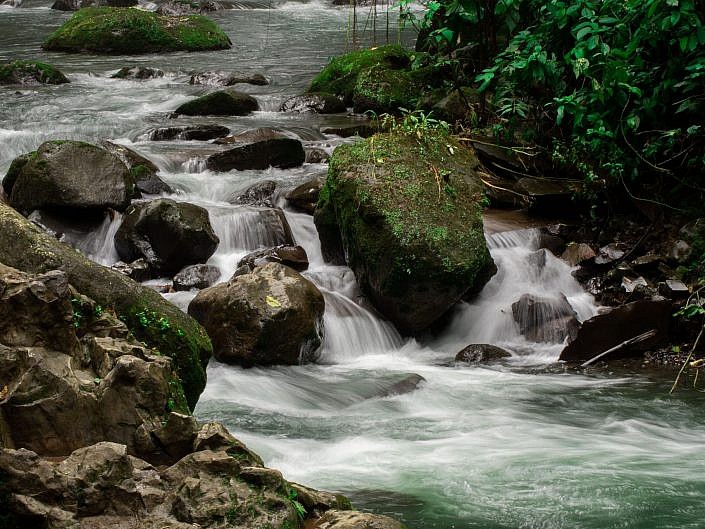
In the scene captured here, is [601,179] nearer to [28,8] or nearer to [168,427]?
[168,427]

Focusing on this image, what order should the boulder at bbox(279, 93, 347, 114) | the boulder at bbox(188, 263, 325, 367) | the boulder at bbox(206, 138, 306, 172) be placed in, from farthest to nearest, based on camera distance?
1. the boulder at bbox(279, 93, 347, 114)
2. the boulder at bbox(206, 138, 306, 172)
3. the boulder at bbox(188, 263, 325, 367)

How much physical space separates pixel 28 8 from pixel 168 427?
1031 inches

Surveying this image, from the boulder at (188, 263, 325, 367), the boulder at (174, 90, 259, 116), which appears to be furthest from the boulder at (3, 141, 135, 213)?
the boulder at (174, 90, 259, 116)

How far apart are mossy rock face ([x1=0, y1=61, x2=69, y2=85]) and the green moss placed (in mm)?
11609

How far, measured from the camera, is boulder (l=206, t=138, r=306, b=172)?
10.7 metres

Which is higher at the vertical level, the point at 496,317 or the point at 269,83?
the point at 269,83

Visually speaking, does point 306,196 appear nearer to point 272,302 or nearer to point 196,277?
point 196,277

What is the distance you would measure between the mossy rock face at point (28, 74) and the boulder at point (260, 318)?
9.43 metres

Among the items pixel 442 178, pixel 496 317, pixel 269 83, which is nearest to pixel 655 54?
pixel 442 178

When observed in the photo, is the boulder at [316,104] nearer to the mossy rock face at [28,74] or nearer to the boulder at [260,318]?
the mossy rock face at [28,74]

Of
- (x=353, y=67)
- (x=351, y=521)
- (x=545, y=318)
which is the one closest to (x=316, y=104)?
(x=353, y=67)

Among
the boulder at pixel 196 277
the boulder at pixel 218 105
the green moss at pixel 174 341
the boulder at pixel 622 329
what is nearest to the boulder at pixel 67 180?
the boulder at pixel 196 277

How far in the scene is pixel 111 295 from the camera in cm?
453

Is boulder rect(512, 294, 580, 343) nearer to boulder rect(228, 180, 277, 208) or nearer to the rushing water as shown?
the rushing water
